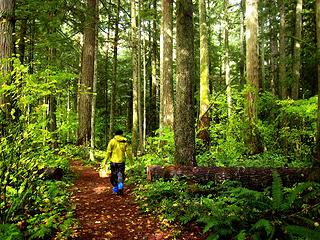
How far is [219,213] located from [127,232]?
A: 1737 mm

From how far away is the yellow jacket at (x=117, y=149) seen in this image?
909 centimetres

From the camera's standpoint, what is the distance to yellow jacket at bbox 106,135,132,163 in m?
9.09

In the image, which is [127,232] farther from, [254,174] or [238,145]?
[238,145]

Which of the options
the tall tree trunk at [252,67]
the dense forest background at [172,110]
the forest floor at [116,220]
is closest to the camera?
the dense forest background at [172,110]

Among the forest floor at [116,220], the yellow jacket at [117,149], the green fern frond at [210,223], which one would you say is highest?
the yellow jacket at [117,149]

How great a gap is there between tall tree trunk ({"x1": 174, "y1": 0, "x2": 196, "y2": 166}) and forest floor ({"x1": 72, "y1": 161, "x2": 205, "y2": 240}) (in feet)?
5.95

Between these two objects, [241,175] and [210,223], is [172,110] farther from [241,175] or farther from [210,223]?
[210,223]

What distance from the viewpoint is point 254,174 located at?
25.8 feet

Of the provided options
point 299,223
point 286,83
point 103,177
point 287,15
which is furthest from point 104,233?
point 287,15

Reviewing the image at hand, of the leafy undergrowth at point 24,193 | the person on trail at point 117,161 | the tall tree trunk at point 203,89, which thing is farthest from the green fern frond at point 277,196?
the tall tree trunk at point 203,89

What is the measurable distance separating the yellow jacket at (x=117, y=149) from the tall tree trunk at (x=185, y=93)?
161cm

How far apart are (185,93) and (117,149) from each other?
2.49 m

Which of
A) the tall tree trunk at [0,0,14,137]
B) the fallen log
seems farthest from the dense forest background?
the fallen log

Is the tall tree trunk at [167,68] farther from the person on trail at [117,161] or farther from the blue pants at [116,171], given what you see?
the blue pants at [116,171]
